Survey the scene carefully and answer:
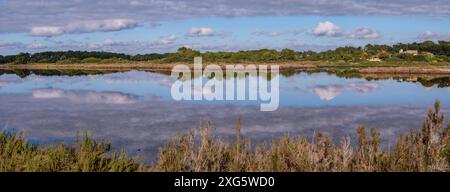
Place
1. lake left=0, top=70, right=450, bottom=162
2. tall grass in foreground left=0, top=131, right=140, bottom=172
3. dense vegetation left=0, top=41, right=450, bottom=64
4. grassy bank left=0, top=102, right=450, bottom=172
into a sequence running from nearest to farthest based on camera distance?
tall grass in foreground left=0, top=131, right=140, bottom=172
grassy bank left=0, top=102, right=450, bottom=172
lake left=0, top=70, right=450, bottom=162
dense vegetation left=0, top=41, right=450, bottom=64

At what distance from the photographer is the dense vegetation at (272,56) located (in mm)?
71562

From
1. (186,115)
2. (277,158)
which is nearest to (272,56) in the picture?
(186,115)

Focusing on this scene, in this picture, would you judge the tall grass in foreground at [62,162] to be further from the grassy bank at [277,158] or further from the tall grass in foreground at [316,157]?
the tall grass in foreground at [316,157]

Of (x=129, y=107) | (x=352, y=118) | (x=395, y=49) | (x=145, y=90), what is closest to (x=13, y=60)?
(x=395, y=49)

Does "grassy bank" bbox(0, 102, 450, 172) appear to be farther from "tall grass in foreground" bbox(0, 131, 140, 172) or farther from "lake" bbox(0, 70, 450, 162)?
"lake" bbox(0, 70, 450, 162)

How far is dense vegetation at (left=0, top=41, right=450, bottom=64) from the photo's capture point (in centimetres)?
7156

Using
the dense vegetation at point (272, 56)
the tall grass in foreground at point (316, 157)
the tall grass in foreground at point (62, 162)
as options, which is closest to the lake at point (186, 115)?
the tall grass in foreground at point (316, 157)

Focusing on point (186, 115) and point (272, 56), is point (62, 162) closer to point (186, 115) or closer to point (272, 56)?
point (186, 115)

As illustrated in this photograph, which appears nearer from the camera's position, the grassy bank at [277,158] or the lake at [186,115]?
the grassy bank at [277,158]

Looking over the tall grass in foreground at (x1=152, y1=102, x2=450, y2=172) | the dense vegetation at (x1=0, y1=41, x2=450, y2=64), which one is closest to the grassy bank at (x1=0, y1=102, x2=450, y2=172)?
the tall grass in foreground at (x1=152, y1=102, x2=450, y2=172)

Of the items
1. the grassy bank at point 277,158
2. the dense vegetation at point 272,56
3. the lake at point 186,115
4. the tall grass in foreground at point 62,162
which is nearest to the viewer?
the tall grass in foreground at point 62,162

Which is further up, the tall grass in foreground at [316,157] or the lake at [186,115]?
the tall grass in foreground at [316,157]

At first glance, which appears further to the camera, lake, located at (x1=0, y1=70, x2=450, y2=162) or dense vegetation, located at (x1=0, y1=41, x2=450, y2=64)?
dense vegetation, located at (x1=0, y1=41, x2=450, y2=64)

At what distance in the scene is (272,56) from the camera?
3004 inches
